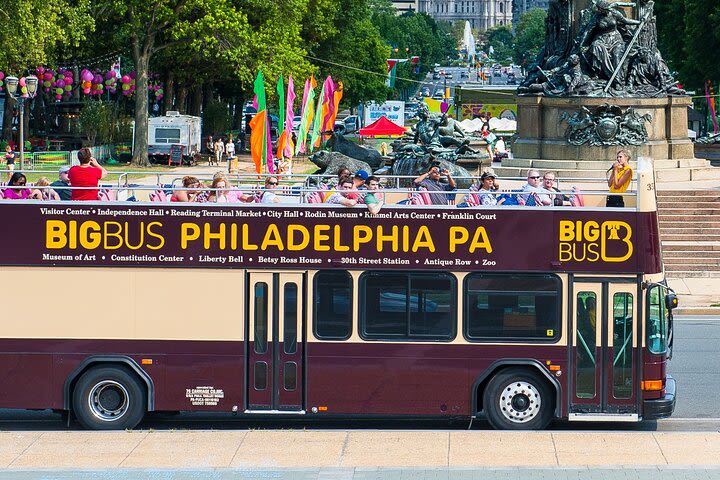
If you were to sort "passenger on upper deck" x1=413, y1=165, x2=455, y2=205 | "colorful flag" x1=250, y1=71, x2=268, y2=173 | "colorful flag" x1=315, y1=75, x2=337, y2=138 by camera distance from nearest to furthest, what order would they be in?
"passenger on upper deck" x1=413, y1=165, x2=455, y2=205, "colorful flag" x1=250, y1=71, x2=268, y2=173, "colorful flag" x1=315, y1=75, x2=337, y2=138

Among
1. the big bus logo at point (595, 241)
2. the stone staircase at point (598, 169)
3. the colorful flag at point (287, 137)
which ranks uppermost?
the colorful flag at point (287, 137)

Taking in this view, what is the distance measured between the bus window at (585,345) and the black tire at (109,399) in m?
4.54

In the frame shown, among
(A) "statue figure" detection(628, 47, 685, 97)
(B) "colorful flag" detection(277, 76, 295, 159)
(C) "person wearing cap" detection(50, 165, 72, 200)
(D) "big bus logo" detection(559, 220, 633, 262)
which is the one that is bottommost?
(D) "big bus logo" detection(559, 220, 633, 262)

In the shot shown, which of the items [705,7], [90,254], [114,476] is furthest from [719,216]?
[705,7]

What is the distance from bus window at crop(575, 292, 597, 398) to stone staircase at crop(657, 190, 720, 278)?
15040mm

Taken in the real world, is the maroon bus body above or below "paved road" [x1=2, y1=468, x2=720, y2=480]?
above

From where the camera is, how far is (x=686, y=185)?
1394 inches

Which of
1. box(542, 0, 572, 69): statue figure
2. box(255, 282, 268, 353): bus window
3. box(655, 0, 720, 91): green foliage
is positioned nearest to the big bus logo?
box(255, 282, 268, 353): bus window

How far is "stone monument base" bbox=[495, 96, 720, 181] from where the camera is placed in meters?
36.7

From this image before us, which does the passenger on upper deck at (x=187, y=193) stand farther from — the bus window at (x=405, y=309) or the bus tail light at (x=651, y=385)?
the bus tail light at (x=651, y=385)

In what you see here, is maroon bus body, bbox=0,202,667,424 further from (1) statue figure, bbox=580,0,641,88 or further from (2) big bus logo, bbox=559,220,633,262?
(1) statue figure, bbox=580,0,641,88

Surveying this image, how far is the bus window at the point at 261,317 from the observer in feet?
49.7

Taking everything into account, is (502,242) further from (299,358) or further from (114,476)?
(114,476)

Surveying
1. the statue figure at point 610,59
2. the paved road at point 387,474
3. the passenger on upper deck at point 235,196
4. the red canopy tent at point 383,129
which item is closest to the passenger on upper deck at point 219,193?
the passenger on upper deck at point 235,196
